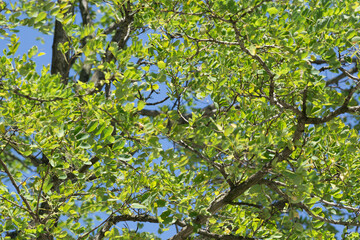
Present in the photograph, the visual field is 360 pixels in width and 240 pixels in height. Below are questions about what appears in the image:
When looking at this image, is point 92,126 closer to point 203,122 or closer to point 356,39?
point 203,122

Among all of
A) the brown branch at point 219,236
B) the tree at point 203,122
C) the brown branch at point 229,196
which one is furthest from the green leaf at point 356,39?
the brown branch at point 219,236

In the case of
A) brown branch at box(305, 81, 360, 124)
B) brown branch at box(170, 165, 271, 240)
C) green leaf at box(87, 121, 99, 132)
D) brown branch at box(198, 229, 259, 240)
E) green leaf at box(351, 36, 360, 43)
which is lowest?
brown branch at box(198, 229, 259, 240)

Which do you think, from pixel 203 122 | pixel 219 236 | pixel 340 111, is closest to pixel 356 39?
pixel 340 111

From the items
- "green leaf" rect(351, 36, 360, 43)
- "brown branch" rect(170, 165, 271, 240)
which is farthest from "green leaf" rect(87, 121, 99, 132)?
"green leaf" rect(351, 36, 360, 43)

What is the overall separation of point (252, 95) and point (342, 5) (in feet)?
3.96

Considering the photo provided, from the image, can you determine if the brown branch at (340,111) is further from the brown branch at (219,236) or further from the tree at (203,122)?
the brown branch at (219,236)

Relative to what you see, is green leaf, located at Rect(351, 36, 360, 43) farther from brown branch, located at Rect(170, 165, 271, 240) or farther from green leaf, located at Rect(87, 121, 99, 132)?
green leaf, located at Rect(87, 121, 99, 132)

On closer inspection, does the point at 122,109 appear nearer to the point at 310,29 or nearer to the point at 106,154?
the point at 106,154

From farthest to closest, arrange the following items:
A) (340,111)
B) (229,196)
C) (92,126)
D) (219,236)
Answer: (219,236)
(229,196)
(340,111)
(92,126)

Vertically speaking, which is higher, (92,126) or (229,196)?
(92,126)

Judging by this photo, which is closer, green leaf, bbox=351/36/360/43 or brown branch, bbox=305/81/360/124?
green leaf, bbox=351/36/360/43

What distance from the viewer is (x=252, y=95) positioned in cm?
415

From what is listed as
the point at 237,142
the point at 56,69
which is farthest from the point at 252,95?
the point at 56,69

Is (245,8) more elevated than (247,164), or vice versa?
(245,8)
